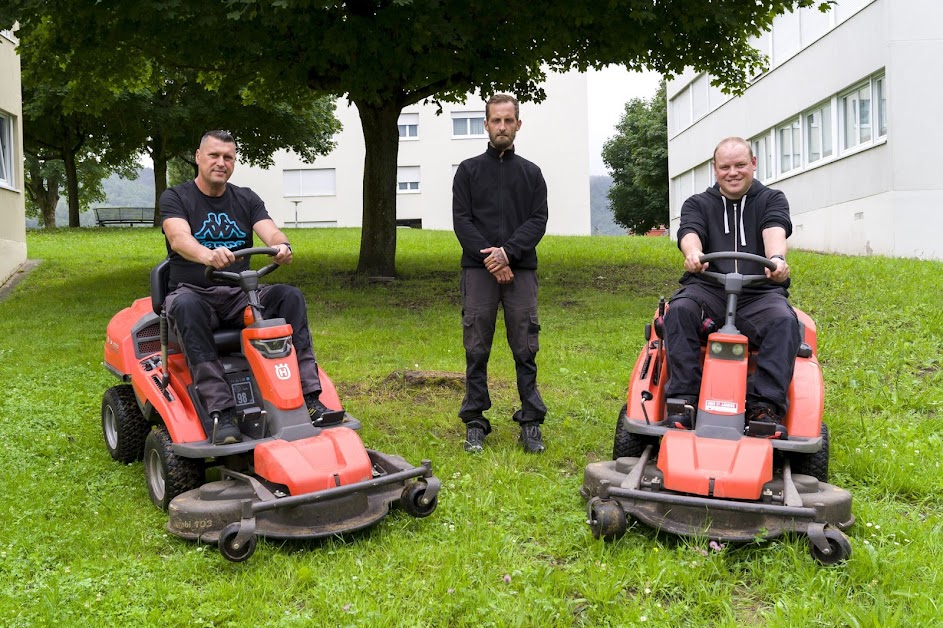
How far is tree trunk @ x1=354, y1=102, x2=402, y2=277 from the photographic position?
523 inches

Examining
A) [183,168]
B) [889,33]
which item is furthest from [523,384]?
[183,168]

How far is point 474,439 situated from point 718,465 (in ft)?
6.28

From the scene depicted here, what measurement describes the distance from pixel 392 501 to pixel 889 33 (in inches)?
573

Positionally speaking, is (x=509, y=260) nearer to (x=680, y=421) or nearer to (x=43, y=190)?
(x=680, y=421)

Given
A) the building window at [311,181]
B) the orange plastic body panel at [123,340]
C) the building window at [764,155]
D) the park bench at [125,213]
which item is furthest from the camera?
the building window at [311,181]

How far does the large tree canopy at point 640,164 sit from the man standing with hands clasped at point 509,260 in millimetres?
43745

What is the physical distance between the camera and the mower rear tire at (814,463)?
4.39m

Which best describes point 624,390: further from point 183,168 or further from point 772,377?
point 183,168

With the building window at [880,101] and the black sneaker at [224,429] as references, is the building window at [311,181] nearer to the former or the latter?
the building window at [880,101]

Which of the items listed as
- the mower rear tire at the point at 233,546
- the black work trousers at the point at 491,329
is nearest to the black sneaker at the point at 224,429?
the mower rear tire at the point at 233,546

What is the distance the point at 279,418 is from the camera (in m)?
4.31

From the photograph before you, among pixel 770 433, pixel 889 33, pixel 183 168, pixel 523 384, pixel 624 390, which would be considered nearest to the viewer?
pixel 770 433

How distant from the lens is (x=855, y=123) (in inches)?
706

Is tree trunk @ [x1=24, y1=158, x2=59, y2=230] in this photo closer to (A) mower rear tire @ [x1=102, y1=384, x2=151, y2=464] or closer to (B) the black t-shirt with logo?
(A) mower rear tire @ [x1=102, y1=384, x2=151, y2=464]
